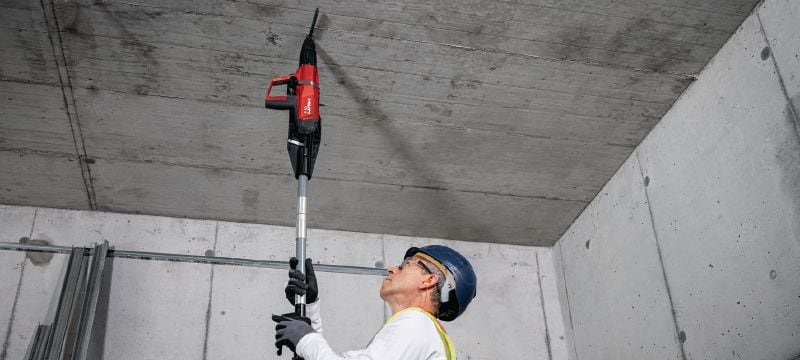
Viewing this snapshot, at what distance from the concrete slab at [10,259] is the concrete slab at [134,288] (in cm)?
5

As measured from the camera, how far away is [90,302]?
173 inches

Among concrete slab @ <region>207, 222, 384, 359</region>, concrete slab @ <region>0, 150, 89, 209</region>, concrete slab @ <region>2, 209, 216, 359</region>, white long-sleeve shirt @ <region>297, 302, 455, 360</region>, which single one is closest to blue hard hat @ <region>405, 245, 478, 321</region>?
white long-sleeve shirt @ <region>297, 302, 455, 360</region>

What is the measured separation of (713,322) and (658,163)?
3.40 ft

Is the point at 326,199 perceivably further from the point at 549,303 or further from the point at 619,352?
the point at 619,352

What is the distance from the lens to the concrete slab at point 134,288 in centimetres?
461

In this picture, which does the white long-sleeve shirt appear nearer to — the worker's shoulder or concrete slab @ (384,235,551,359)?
the worker's shoulder

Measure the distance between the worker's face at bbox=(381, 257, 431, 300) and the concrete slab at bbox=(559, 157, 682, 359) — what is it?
6.03ft

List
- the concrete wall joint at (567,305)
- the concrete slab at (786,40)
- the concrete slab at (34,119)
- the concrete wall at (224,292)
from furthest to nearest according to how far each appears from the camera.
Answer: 1. the concrete wall joint at (567,305)
2. the concrete wall at (224,292)
3. the concrete slab at (34,119)
4. the concrete slab at (786,40)

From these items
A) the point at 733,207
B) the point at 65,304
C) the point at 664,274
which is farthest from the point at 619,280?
the point at 65,304

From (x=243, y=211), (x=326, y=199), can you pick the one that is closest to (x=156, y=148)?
(x=243, y=211)

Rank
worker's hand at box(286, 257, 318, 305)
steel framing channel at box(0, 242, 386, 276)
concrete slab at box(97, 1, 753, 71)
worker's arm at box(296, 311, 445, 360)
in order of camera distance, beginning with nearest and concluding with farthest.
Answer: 1. worker's arm at box(296, 311, 445, 360)
2. worker's hand at box(286, 257, 318, 305)
3. concrete slab at box(97, 1, 753, 71)
4. steel framing channel at box(0, 242, 386, 276)

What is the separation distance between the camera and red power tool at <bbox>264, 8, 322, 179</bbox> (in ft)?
10.0

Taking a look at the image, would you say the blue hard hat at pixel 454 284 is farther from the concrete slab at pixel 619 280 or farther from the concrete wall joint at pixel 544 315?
the concrete wall joint at pixel 544 315

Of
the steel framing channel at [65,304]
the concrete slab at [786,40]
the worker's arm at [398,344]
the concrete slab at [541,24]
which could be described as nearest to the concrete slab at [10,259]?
the steel framing channel at [65,304]
